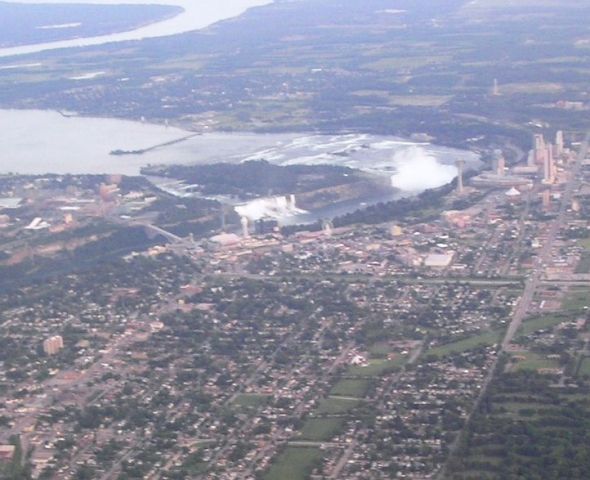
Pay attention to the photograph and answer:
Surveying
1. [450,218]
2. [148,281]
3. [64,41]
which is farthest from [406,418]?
[64,41]

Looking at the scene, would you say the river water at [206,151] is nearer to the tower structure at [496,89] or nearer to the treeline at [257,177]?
the treeline at [257,177]

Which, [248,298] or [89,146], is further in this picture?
[89,146]

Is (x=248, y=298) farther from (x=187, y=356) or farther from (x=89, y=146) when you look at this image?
(x=89, y=146)

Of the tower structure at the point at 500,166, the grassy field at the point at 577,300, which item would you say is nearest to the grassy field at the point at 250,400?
the grassy field at the point at 577,300

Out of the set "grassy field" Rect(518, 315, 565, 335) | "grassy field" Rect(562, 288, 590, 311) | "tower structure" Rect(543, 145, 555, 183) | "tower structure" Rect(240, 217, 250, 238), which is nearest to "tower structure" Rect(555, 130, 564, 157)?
"tower structure" Rect(543, 145, 555, 183)

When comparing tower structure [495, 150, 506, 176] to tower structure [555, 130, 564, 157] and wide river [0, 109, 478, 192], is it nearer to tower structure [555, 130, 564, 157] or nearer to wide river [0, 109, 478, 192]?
wide river [0, 109, 478, 192]

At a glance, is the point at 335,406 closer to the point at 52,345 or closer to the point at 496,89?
the point at 52,345
